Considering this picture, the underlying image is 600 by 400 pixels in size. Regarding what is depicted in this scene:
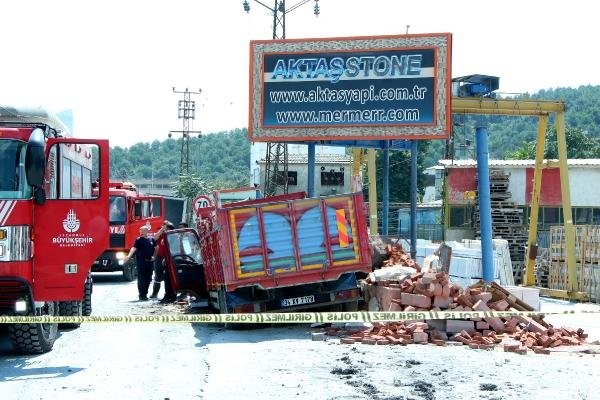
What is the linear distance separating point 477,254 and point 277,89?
20.8 ft

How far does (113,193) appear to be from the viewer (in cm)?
2656

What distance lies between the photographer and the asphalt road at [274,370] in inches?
350

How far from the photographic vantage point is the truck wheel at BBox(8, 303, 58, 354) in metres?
11.0

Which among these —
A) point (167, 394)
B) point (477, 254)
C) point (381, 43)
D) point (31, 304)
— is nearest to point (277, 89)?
point (381, 43)

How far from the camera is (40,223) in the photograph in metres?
10.8

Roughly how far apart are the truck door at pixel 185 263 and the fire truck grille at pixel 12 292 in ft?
24.8

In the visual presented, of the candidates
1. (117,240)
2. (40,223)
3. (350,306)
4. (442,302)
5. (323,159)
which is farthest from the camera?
(323,159)

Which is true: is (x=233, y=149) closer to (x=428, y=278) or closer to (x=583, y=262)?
(x=583, y=262)

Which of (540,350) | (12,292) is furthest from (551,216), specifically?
(12,292)

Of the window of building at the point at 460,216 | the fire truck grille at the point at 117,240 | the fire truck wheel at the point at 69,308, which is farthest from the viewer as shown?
the window of building at the point at 460,216

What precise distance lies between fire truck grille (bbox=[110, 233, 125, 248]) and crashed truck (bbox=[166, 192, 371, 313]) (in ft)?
39.6

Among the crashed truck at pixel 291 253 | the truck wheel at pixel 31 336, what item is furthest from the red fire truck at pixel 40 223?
the crashed truck at pixel 291 253

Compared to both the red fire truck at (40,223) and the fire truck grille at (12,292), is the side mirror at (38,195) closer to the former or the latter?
the red fire truck at (40,223)

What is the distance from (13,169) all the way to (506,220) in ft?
93.9
